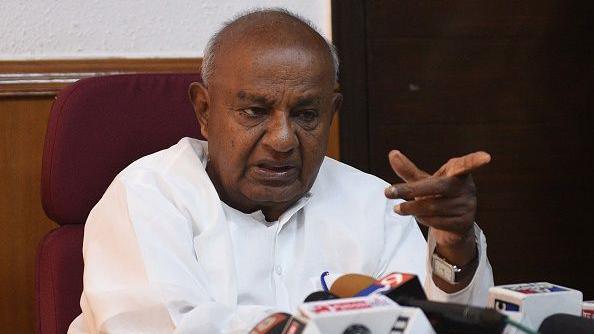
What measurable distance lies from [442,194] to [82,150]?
83 centimetres

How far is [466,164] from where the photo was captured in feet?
4.61

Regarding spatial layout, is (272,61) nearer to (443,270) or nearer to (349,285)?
(443,270)

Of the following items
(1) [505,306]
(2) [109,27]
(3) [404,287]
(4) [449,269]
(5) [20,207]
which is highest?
(2) [109,27]

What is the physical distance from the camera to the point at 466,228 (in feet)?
5.05

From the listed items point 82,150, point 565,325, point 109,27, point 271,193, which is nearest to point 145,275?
point 271,193

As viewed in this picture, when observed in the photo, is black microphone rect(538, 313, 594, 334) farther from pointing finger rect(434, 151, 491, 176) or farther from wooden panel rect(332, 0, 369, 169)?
wooden panel rect(332, 0, 369, 169)

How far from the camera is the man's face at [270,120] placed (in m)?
1.76

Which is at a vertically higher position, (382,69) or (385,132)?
(382,69)

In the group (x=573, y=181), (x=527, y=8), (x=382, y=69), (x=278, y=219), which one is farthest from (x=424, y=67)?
(x=278, y=219)

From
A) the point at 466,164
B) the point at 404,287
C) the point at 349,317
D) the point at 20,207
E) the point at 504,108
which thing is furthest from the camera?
the point at 504,108

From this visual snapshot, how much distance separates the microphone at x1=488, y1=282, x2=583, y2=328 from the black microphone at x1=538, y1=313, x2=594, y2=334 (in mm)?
24

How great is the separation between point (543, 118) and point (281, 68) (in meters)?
1.53

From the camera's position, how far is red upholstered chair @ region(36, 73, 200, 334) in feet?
6.16

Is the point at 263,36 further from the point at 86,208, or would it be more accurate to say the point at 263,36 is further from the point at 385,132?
the point at 385,132
